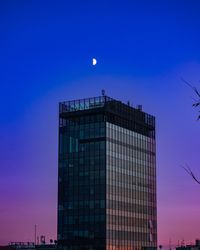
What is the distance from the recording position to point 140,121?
501ft

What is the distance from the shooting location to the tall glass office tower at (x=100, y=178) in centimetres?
13712

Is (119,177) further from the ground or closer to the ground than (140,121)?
closer to the ground

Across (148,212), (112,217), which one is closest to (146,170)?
(148,212)

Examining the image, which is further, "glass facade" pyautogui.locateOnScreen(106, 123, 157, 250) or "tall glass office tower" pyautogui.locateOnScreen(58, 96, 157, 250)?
"glass facade" pyautogui.locateOnScreen(106, 123, 157, 250)

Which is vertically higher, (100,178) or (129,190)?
(100,178)

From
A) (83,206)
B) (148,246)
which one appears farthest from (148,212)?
(83,206)

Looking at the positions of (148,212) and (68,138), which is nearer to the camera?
(68,138)

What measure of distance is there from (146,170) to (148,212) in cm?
1043

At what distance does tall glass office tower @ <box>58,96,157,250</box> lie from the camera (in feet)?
450

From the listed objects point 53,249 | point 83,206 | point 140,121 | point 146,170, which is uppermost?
point 140,121

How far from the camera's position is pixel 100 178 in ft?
451

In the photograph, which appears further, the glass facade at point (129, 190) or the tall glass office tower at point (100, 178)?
the glass facade at point (129, 190)

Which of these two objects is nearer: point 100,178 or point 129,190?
point 100,178

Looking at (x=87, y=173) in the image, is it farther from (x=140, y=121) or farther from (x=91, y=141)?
(x=140, y=121)
